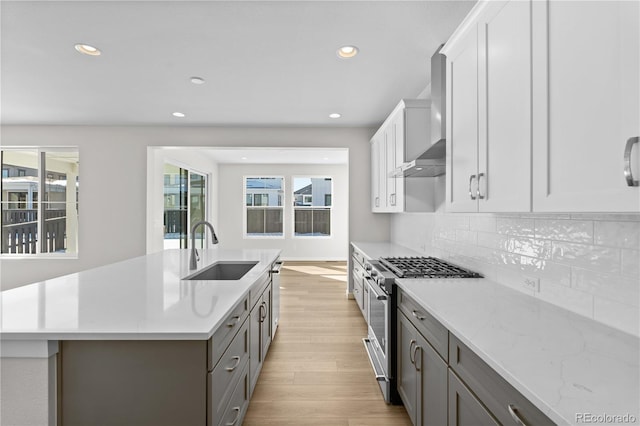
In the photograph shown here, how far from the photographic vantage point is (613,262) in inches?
47.8

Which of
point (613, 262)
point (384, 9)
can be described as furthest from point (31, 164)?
point (613, 262)

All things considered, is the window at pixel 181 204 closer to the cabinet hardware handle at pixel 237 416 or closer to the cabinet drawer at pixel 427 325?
the cabinet hardware handle at pixel 237 416

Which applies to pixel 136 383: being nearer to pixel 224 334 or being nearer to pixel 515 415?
pixel 224 334

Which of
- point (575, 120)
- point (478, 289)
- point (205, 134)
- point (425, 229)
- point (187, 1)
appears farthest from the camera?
point (205, 134)

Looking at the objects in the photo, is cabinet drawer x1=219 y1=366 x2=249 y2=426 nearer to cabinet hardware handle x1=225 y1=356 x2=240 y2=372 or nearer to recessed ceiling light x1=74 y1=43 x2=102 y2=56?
cabinet hardware handle x1=225 y1=356 x2=240 y2=372

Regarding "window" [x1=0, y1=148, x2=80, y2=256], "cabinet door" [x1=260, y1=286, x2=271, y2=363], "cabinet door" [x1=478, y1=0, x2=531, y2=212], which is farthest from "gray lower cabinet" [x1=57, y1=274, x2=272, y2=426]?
"window" [x1=0, y1=148, x2=80, y2=256]

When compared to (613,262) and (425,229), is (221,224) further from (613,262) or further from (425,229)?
(613,262)

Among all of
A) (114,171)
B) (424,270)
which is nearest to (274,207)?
(114,171)

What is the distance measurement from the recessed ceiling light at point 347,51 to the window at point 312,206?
5776 millimetres

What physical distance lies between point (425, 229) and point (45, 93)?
4.52m

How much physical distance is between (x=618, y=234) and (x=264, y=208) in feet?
25.3

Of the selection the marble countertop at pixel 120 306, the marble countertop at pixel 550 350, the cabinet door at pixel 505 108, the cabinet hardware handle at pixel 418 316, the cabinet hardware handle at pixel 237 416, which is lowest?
the cabinet hardware handle at pixel 237 416

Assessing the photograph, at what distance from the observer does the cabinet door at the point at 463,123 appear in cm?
160

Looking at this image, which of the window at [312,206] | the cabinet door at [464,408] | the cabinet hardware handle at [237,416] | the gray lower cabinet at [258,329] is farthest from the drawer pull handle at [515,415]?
the window at [312,206]
